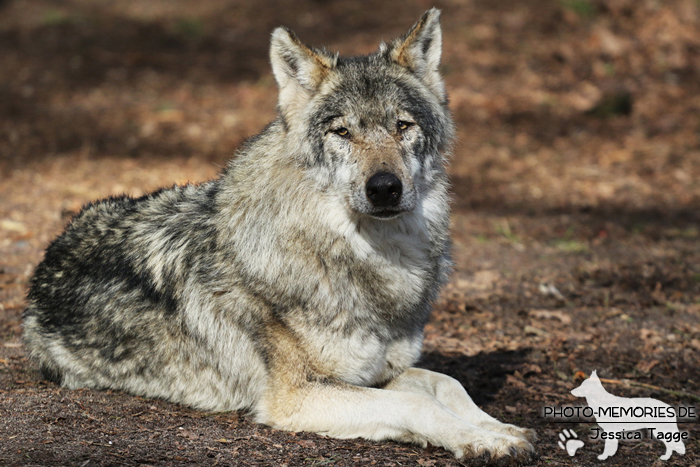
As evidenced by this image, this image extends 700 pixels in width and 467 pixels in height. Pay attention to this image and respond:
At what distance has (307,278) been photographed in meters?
4.27

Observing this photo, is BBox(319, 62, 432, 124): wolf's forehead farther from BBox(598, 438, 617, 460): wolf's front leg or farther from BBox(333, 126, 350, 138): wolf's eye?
BBox(598, 438, 617, 460): wolf's front leg

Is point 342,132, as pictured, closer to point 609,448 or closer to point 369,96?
point 369,96

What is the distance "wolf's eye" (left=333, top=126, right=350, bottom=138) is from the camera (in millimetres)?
4210

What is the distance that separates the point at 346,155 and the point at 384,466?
70.8 inches

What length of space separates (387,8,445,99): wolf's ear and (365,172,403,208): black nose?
39.9 inches

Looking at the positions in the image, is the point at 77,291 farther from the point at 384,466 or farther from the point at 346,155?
the point at 384,466

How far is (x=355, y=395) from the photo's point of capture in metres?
4.10

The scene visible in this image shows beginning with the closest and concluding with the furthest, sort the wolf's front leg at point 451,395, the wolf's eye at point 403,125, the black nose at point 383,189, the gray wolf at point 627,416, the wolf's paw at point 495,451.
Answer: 1. the wolf's paw at point 495,451
2. the black nose at point 383,189
3. the wolf's front leg at point 451,395
4. the wolf's eye at point 403,125
5. the gray wolf at point 627,416

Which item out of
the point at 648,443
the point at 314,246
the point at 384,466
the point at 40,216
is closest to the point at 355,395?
the point at 384,466

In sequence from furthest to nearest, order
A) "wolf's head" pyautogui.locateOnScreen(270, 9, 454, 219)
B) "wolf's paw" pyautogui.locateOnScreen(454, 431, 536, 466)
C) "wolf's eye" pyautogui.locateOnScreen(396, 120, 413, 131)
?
"wolf's eye" pyautogui.locateOnScreen(396, 120, 413, 131), "wolf's head" pyautogui.locateOnScreen(270, 9, 454, 219), "wolf's paw" pyautogui.locateOnScreen(454, 431, 536, 466)

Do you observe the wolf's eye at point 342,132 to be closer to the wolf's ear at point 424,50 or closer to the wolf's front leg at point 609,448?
the wolf's ear at point 424,50

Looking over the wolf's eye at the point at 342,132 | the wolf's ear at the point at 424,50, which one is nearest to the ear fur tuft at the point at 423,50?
the wolf's ear at the point at 424,50

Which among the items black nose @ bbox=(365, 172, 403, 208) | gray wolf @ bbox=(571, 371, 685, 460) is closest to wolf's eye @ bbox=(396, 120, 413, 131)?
black nose @ bbox=(365, 172, 403, 208)

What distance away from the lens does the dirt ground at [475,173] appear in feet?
14.0
